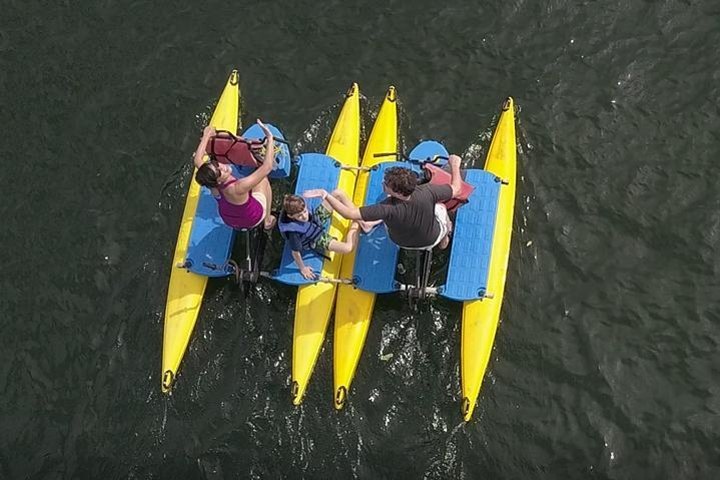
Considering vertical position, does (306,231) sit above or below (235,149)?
below

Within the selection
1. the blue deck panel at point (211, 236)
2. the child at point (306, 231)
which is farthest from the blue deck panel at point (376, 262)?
the blue deck panel at point (211, 236)

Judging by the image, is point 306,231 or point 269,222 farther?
point 269,222

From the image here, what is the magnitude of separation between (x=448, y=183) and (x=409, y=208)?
1.29 meters

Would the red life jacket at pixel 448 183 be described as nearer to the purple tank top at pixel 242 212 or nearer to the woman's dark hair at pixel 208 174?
the purple tank top at pixel 242 212

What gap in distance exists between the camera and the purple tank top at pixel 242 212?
29.2 feet

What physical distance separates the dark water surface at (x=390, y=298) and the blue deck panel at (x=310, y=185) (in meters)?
0.61

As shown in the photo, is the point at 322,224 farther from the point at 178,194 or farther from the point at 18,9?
the point at 18,9

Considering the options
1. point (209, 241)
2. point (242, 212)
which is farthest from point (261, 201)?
point (209, 241)

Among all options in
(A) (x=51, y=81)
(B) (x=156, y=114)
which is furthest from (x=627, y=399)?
(A) (x=51, y=81)

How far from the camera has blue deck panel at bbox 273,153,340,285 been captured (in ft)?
31.5

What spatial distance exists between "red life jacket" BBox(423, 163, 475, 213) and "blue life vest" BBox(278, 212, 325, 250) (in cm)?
159

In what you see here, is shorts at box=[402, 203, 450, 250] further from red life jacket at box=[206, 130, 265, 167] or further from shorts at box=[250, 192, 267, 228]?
red life jacket at box=[206, 130, 265, 167]

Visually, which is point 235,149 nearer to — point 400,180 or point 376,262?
point 376,262

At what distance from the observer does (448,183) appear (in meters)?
9.10
